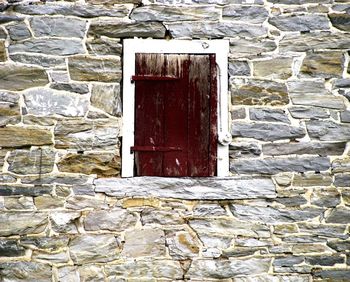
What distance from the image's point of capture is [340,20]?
156 inches

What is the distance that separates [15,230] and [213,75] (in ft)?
6.97

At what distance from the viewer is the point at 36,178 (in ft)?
12.4

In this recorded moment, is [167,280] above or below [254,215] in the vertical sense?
below

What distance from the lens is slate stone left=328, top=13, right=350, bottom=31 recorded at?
3.97 m

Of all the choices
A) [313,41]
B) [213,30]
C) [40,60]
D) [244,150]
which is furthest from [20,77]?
[313,41]

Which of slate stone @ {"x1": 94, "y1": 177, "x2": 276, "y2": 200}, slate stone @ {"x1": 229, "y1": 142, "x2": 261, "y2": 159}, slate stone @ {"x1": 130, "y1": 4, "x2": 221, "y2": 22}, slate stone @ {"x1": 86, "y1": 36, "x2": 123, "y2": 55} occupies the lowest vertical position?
slate stone @ {"x1": 94, "y1": 177, "x2": 276, "y2": 200}

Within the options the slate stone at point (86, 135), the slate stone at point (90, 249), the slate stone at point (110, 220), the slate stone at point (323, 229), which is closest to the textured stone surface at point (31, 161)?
the slate stone at point (86, 135)

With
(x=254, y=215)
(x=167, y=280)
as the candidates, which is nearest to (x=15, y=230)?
(x=167, y=280)

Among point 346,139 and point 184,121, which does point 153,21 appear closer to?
point 184,121

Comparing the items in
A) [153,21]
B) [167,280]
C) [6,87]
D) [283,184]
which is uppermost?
[153,21]

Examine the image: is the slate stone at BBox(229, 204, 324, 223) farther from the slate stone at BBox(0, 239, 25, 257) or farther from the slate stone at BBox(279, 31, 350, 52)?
the slate stone at BBox(0, 239, 25, 257)

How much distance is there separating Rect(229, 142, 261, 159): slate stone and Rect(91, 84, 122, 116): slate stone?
103cm

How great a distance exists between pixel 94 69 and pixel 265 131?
156 centimetres

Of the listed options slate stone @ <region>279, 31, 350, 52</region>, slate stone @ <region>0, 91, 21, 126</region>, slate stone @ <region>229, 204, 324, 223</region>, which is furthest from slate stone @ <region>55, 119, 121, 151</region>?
slate stone @ <region>279, 31, 350, 52</region>
